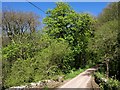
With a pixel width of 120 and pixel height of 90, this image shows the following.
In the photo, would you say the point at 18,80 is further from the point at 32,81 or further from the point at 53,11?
the point at 53,11

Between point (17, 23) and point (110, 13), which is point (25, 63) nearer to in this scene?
point (17, 23)

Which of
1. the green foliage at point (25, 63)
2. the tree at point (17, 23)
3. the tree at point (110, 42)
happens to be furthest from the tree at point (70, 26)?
the green foliage at point (25, 63)

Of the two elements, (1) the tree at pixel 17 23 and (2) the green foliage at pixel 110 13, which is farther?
(2) the green foliage at pixel 110 13

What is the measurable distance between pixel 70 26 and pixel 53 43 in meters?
3.51

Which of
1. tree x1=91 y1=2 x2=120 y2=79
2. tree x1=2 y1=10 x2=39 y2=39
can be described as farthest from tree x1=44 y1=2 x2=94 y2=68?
tree x1=2 y1=10 x2=39 y2=39

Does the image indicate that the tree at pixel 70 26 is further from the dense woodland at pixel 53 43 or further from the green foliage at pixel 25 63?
the green foliage at pixel 25 63

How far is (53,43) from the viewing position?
27.6 feet

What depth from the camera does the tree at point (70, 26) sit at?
36.0 feet

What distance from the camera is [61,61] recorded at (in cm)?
923

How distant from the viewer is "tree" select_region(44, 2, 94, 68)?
1097 centimetres

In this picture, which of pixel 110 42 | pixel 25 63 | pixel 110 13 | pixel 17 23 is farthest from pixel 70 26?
pixel 25 63

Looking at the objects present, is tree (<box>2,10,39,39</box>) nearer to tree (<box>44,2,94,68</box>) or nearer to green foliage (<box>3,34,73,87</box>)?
green foliage (<box>3,34,73,87</box>)

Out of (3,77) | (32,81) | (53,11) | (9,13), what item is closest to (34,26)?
(9,13)

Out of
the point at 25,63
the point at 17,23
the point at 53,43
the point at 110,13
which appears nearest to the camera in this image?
the point at 25,63
